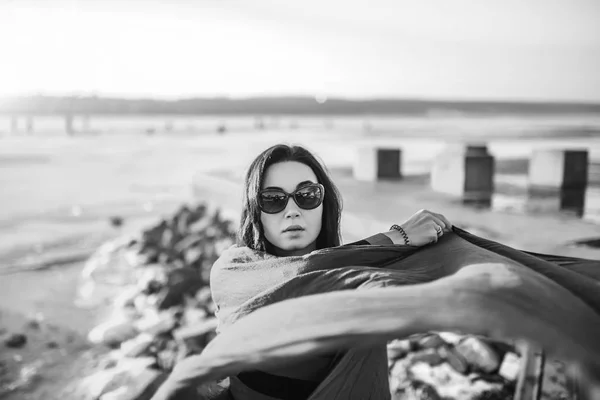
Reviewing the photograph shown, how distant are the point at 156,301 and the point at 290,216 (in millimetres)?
→ 4653

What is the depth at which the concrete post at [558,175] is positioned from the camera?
789 centimetres

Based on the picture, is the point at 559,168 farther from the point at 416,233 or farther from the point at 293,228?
the point at 293,228

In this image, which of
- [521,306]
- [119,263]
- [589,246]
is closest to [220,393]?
[521,306]

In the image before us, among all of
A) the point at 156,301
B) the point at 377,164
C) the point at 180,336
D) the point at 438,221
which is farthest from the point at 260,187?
the point at 377,164

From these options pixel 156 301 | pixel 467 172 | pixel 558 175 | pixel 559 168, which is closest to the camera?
pixel 156 301

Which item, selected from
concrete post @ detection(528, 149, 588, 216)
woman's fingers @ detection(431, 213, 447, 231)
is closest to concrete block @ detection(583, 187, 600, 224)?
concrete post @ detection(528, 149, 588, 216)

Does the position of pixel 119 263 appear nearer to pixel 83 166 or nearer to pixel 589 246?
pixel 589 246

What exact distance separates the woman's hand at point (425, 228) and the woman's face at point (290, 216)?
31cm

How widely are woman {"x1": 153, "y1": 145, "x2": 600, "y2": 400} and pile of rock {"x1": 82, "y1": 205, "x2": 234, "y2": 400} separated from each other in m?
2.39

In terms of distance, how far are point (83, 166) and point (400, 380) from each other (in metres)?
29.0

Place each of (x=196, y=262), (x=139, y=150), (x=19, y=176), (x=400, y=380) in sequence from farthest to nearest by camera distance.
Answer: (x=139, y=150) → (x=19, y=176) → (x=196, y=262) → (x=400, y=380)

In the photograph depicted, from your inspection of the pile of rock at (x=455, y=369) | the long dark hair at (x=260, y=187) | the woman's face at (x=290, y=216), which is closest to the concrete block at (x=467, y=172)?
the pile of rock at (x=455, y=369)

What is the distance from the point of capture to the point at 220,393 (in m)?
1.52

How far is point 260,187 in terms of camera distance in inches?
62.6
